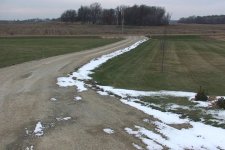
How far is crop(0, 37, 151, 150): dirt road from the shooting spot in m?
9.66

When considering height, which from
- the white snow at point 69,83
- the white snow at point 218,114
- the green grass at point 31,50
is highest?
the white snow at point 218,114

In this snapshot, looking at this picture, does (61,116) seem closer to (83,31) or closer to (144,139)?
(144,139)

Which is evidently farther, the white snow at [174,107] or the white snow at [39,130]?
the white snow at [174,107]

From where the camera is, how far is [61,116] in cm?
1226

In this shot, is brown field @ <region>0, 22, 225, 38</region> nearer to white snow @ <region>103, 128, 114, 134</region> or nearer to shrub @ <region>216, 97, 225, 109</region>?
shrub @ <region>216, 97, 225, 109</region>

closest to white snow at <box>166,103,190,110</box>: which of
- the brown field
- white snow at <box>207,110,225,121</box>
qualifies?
white snow at <box>207,110,225,121</box>

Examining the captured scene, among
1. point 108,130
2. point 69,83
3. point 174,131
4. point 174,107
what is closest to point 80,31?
point 69,83

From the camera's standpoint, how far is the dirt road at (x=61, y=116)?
31.7ft

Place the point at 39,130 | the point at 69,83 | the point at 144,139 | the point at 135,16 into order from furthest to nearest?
the point at 135,16
the point at 69,83
the point at 39,130
the point at 144,139

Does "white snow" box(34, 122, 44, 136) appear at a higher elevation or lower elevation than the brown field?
higher

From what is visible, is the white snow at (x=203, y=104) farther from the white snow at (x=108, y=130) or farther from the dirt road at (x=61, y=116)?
the white snow at (x=108, y=130)

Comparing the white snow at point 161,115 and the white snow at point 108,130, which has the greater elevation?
the white snow at point 108,130

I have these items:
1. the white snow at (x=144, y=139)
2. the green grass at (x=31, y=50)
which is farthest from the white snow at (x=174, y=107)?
the green grass at (x=31, y=50)

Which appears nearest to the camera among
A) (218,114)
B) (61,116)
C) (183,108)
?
(61,116)
